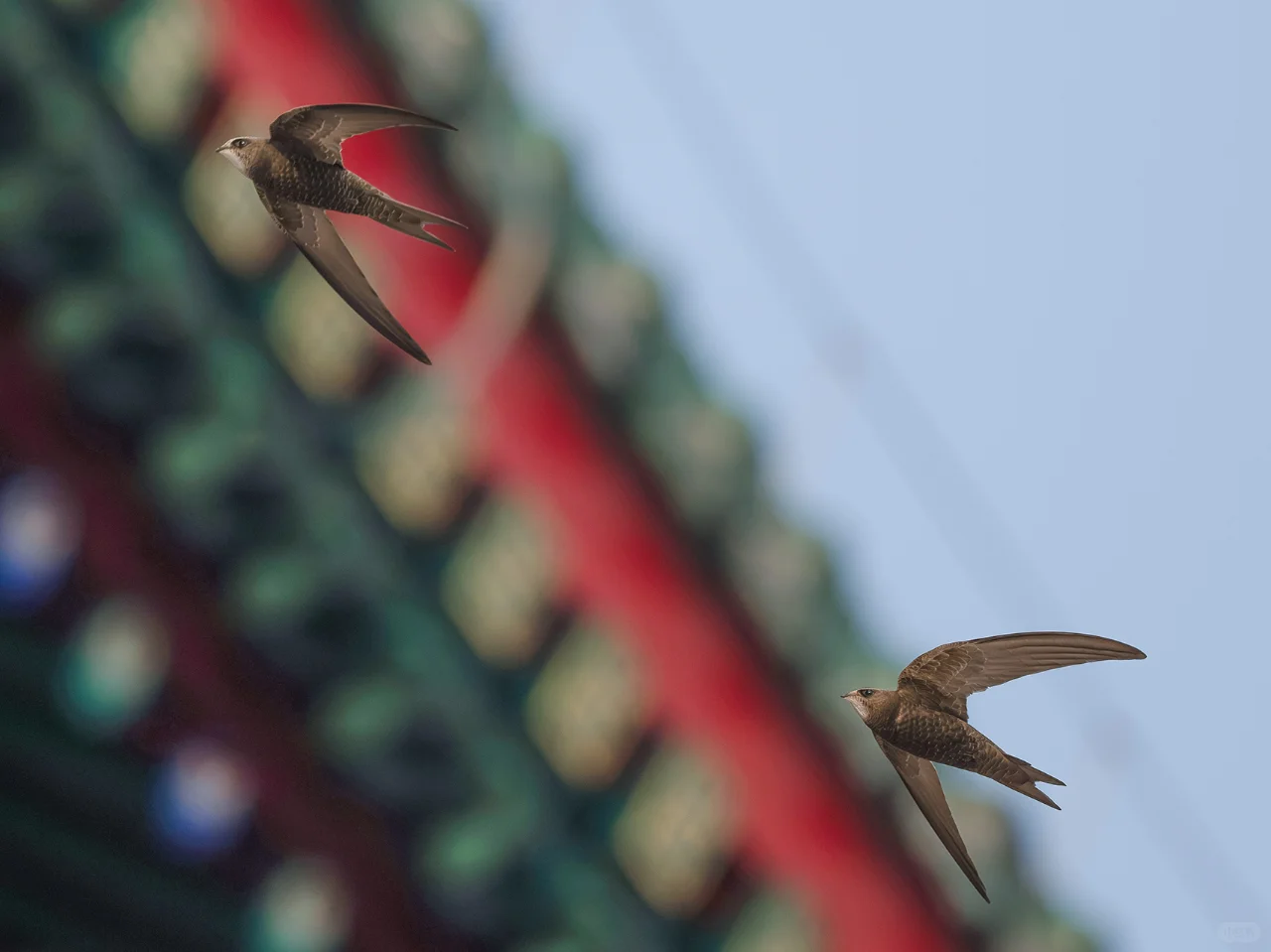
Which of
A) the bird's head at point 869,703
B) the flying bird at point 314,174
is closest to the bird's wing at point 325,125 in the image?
the flying bird at point 314,174

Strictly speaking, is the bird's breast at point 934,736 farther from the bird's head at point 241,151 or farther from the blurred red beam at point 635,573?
the blurred red beam at point 635,573

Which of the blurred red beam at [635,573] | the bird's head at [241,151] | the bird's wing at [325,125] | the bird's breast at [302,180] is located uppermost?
the bird's head at [241,151]

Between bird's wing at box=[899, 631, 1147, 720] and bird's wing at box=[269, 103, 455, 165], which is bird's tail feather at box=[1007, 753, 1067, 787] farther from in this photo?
bird's wing at box=[269, 103, 455, 165]

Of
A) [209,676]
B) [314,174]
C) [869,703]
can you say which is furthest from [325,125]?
[209,676]

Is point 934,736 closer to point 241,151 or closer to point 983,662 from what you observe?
point 983,662

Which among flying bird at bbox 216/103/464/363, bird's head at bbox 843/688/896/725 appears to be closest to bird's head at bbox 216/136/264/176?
flying bird at bbox 216/103/464/363

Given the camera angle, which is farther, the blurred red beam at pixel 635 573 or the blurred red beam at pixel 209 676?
the blurred red beam at pixel 635 573
